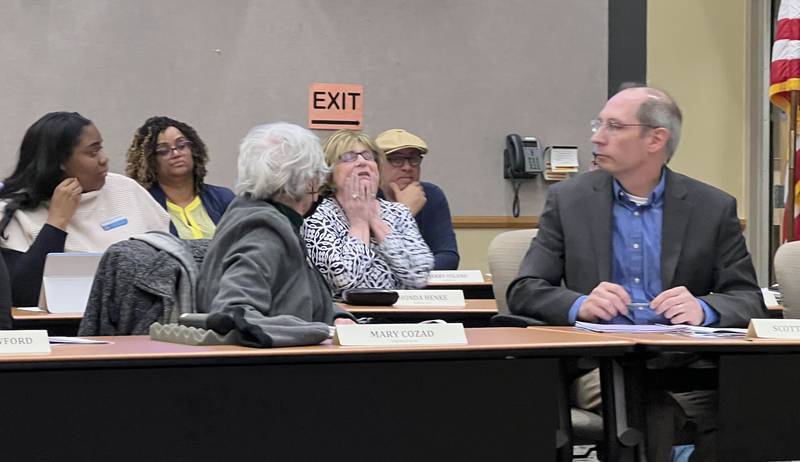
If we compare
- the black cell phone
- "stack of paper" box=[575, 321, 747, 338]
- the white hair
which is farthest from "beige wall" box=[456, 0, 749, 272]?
the white hair

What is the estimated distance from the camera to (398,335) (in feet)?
7.61

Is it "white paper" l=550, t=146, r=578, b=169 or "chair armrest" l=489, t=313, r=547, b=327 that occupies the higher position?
"white paper" l=550, t=146, r=578, b=169

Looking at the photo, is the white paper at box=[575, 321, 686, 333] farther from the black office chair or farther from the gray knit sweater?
the black office chair

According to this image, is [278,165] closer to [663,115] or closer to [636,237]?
[636,237]

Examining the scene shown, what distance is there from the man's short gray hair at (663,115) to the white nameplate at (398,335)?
136 cm

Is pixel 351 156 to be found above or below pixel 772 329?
above

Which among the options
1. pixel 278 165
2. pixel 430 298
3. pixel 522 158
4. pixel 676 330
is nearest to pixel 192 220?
pixel 430 298

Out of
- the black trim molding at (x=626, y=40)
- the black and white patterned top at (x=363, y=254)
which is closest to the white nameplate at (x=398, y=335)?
the black and white patterned top at (x=363, y=254)

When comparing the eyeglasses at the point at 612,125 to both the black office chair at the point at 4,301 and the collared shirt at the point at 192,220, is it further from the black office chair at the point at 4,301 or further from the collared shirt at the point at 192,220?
the collared shirt at the point at 192,220

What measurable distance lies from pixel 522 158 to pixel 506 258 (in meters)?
3.72

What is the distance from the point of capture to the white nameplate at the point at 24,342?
2084mm

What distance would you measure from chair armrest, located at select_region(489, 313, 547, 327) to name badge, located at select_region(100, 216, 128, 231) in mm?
1843

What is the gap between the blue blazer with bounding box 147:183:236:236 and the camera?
5.30 m

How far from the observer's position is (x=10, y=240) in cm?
427
